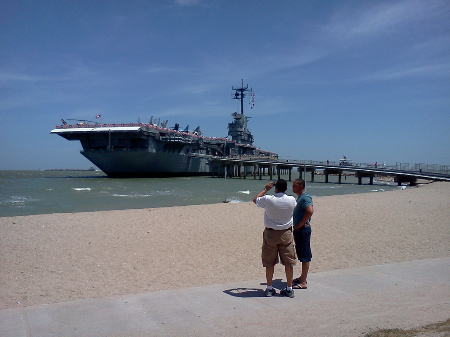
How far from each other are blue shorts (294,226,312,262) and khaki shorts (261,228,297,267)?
0.37 m

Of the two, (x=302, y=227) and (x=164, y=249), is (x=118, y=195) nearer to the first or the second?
(x=164, y=249)

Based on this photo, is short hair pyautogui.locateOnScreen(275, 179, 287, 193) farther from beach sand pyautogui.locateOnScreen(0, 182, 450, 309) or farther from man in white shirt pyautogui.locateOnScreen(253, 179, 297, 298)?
beach sand pyautogui.locateOnScreen(0, 182, 450, 309)

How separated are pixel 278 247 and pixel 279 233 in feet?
0.66

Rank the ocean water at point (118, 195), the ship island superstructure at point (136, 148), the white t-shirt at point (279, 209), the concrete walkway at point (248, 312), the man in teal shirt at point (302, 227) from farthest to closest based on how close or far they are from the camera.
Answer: the ship island superstructure at point (136, 148), the ocean water at point (118, 195), the man in teal shirt at point (302, 227), the white t-shirt at point (279, 209), the concrete walkway at point (248, 312)

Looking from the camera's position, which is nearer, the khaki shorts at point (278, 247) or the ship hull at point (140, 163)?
the khaki shorts at point (278, 247)

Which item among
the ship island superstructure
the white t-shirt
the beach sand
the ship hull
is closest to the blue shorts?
the white t-shirt

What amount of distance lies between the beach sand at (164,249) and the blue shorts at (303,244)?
68 cm

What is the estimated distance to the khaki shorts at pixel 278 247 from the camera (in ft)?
15.1

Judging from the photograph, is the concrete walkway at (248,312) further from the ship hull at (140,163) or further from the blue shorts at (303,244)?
the ship hull at (140,163)

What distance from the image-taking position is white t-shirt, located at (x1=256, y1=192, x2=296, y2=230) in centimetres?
452

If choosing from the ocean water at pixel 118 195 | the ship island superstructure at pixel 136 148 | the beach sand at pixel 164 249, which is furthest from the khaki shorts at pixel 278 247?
the ship island superstructure at pixel 136 148

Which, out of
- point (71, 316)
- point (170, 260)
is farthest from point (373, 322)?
point (170, 260)

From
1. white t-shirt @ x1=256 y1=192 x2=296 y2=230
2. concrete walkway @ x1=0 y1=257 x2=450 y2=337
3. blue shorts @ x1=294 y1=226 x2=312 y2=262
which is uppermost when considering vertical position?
white t-shirt @ x1=256 y1=192 x2=296 y2=230

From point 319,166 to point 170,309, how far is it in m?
47.9
